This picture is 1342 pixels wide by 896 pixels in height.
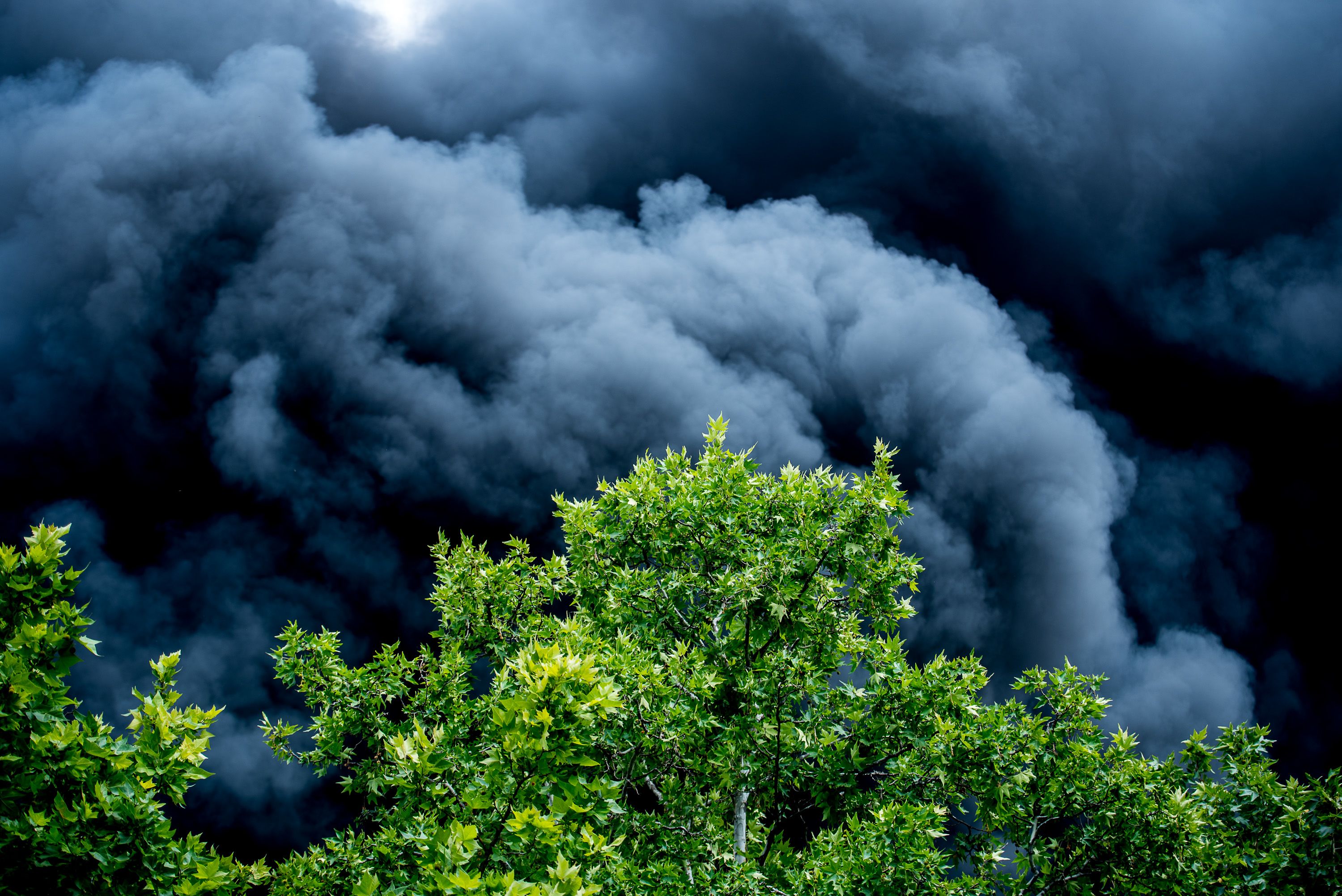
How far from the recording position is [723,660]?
10.8 meters

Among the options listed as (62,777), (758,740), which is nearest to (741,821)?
(758,740)

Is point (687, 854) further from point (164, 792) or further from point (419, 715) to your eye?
point (164, 792)

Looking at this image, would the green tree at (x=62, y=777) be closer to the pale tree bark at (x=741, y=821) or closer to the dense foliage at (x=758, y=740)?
the dense foliage at (x=758, y=740)

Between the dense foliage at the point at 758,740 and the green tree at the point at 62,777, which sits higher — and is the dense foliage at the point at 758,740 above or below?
above

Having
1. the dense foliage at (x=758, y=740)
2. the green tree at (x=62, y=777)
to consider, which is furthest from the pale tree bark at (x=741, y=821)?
the green tree at (x=62, y=777)

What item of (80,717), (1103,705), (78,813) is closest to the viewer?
(78,813)

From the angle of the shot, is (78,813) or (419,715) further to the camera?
(419,715)

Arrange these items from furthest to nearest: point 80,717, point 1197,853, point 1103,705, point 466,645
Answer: point 466,645, point 1103,705, point 1197,853, point 80,717

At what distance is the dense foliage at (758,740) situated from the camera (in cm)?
864

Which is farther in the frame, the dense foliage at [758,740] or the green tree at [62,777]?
the dense foliage at [758,740]

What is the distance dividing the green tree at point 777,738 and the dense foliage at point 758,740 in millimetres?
39

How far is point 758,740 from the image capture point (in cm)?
1001

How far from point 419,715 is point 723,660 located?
5.10 m

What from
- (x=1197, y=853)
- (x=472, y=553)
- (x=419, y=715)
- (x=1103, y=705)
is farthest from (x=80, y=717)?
(x=1197, y=853)
